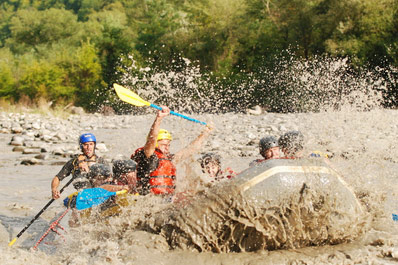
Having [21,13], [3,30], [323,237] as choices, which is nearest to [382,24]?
[323,237]

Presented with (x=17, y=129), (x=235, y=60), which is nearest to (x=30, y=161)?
(x=17, y=129)

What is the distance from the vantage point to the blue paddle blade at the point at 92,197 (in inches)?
195

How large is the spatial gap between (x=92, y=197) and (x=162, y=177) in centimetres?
85

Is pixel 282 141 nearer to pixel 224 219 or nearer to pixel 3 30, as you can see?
pixel 224 219

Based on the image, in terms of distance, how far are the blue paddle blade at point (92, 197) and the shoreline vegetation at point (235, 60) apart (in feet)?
23.6

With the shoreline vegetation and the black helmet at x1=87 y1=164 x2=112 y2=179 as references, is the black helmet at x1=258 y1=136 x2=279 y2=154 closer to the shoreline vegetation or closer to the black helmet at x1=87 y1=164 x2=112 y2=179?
the black helmet at x1=87 y1=164 x2=112 y2=179

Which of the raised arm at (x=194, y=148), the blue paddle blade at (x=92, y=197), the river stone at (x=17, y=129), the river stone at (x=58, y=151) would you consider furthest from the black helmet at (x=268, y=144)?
the river stone at (x=17, y=129)

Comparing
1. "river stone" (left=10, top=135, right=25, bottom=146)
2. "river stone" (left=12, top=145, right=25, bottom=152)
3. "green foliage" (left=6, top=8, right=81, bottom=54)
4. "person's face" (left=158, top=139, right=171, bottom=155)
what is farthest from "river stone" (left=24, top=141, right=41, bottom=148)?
"green foliage" (left=6, top=8, right=81, bottom=54)

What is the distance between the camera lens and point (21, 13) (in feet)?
205

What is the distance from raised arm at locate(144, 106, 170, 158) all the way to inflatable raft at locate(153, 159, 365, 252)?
3.54ft

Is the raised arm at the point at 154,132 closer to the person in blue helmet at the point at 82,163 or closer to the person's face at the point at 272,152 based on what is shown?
the person in blue helmet at the point at 82,163

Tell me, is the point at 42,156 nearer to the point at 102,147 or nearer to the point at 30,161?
the point at 30,161

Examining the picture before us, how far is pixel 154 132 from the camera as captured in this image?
16.5ft

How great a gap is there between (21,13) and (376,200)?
65.0 meters
